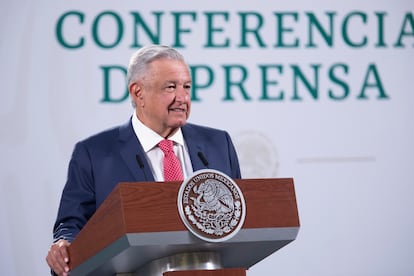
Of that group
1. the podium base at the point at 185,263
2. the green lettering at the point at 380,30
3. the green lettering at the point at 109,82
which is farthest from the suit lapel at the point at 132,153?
the green lettering at the point at 380,30

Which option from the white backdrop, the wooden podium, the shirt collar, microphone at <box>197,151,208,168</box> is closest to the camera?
the wooden podium

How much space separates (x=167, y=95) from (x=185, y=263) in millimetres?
722

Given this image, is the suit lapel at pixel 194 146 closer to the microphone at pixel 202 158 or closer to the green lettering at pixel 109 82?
the microphone at pixel 202 158

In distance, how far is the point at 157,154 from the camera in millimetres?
2793

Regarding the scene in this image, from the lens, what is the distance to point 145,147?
9.21ft

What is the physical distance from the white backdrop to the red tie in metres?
1.37

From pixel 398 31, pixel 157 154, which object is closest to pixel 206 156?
pixel 157 154

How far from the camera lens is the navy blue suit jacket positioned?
8.95ft

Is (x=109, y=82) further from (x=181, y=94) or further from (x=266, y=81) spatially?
(x=181, y=94)

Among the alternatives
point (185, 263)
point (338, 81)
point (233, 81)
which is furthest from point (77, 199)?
point (338, 81)

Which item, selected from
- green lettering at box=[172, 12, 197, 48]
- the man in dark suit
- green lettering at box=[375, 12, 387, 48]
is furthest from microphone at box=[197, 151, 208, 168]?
green lettering at box=[375, 12, 387, 48]

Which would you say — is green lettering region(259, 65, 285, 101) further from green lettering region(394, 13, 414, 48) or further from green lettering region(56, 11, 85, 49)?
green lettering region(56, 11, 85, 49)

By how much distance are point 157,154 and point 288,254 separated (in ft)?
5.10

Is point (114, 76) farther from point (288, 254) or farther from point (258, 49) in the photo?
point (288, 254)
